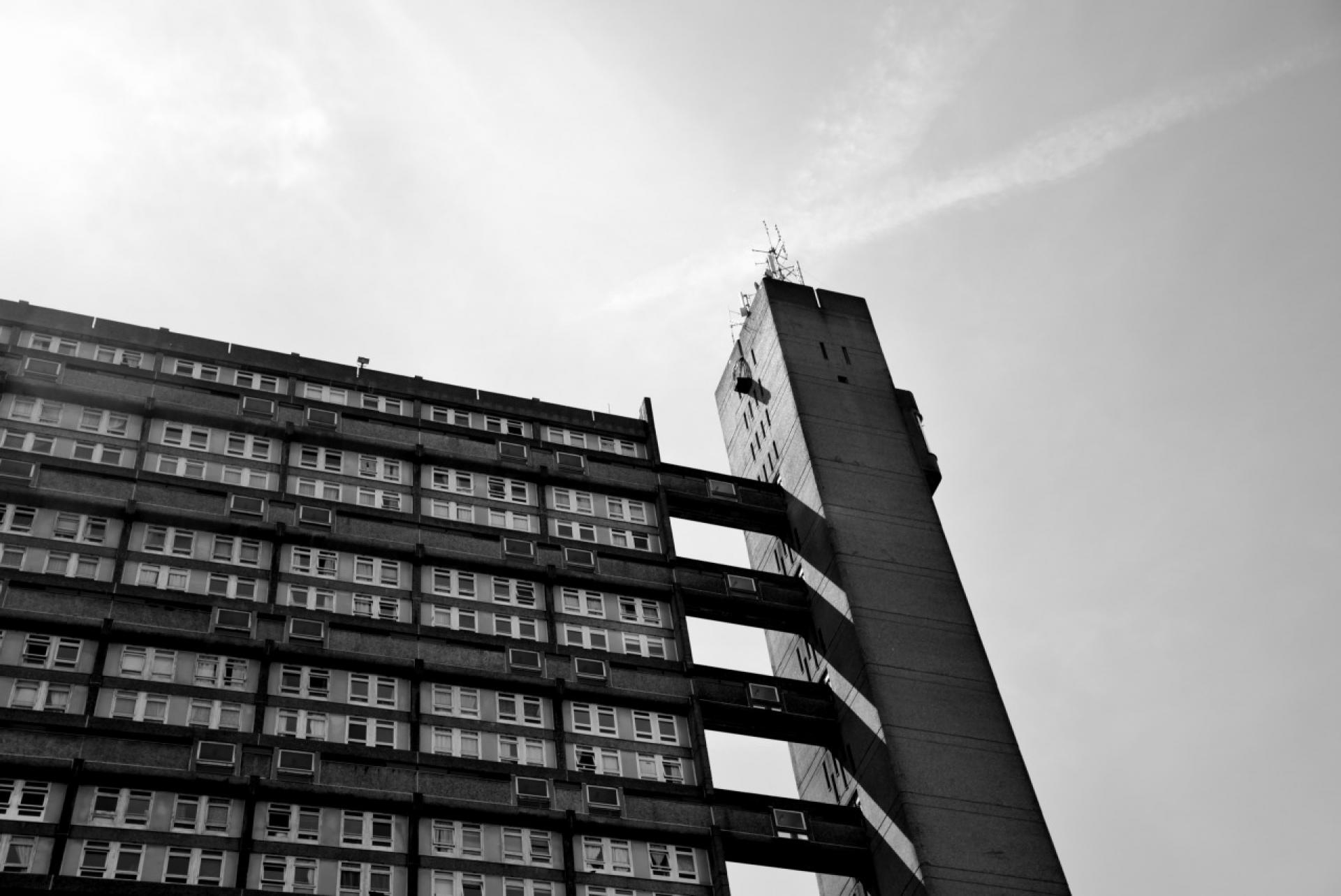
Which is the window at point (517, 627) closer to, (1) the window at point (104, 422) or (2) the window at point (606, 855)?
(2) the window at point (606, 855)

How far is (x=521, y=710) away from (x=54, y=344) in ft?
101

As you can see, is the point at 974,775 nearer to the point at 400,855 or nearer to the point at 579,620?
the point at 579,620

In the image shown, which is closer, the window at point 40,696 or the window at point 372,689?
the window at point 40,696

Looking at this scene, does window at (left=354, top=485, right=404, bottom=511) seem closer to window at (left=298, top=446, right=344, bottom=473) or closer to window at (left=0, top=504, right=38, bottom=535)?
window at (left=298, top=446, right=344, bottom=473)

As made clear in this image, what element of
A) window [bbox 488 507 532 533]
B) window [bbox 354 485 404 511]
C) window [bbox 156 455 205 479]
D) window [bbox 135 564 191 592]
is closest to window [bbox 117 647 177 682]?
window [bbox 135 564 191 592]

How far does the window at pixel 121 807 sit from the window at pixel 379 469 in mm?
22278

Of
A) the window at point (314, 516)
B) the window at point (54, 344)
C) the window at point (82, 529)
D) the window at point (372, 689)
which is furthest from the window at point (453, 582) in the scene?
the window at point (54, 344)

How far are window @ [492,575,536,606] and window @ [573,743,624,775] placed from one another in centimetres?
882

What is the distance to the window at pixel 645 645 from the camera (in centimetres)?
7675

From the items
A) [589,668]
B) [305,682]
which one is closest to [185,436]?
[305,682]

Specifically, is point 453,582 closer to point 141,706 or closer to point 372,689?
point 372,689

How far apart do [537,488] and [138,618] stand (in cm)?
2286

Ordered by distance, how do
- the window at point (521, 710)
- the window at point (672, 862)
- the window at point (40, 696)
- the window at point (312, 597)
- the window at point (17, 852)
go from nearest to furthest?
the window at point (17, 852) → the window at point (40, 696) → the window at point (672, 862) → the window at point (521, 710) → the window at point (312, 597)

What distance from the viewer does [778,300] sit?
311 ft
